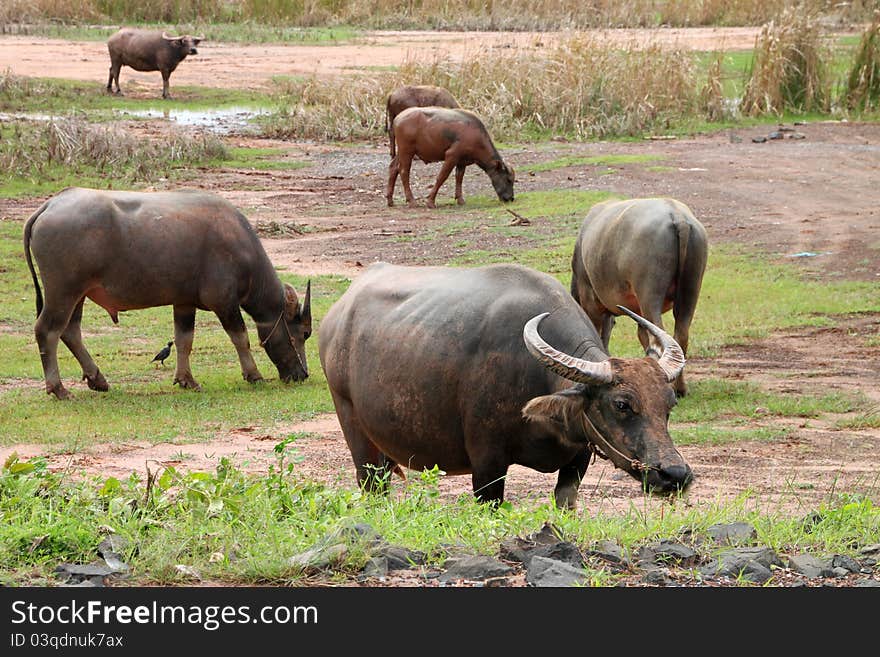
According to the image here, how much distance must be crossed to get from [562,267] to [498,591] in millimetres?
11765

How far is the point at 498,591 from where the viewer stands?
4.81 metres

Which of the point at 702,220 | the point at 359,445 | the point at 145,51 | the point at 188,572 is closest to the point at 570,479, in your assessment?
the point at 359,445

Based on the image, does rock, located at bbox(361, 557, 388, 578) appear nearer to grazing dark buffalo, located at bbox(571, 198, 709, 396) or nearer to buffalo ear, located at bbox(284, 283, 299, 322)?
grazing dark buffalo, located at bbox(571, 198, 709, 396)

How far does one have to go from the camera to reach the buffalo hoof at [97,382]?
1224 centimetres

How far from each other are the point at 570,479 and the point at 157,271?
5.99 meters

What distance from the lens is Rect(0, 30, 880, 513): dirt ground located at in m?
9.18

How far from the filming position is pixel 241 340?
12672 millimetres

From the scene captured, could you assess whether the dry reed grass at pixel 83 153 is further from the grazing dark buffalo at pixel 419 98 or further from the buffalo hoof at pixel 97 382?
the buffalo hoof at pixel 97 382

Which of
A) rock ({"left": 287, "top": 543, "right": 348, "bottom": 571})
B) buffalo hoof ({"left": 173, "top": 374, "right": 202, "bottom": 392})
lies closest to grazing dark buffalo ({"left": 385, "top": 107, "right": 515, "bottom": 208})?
buffalo hoof ({"left": 173, "top": 374, "right": 202, "bottom": 392})

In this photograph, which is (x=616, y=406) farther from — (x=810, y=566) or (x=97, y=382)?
(x=97, y=382)

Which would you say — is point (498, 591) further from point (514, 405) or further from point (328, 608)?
point (514, 405)

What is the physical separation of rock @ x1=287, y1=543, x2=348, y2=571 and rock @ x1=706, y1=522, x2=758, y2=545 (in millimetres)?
1686

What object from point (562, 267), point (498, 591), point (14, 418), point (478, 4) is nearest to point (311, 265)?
point (562, 267)

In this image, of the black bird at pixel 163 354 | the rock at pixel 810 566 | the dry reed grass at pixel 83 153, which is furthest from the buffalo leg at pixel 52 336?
the dry reed grass at pixel 83 153
